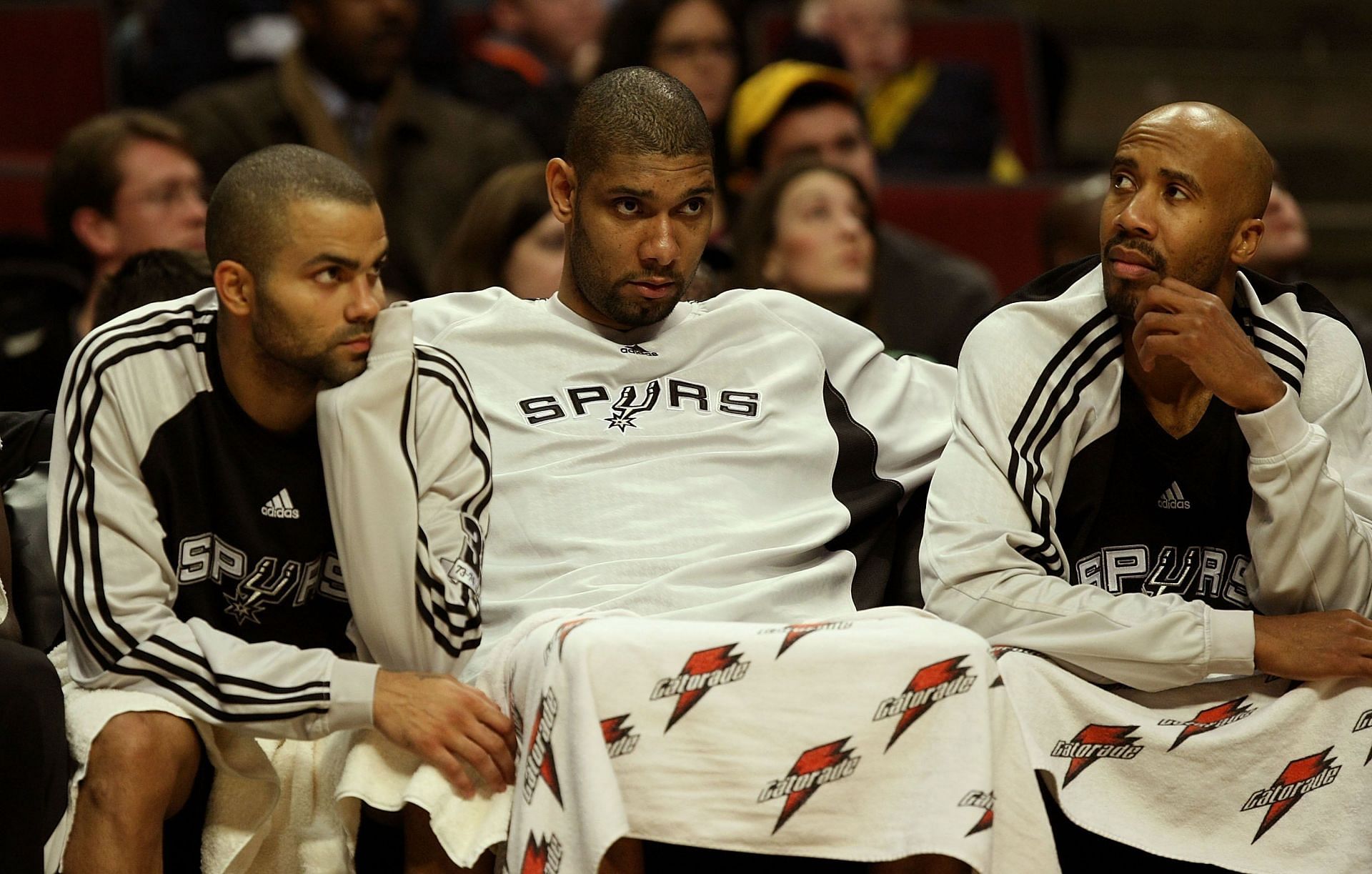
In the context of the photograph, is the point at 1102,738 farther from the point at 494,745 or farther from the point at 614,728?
the point at 494,745

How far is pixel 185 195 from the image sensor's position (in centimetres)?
406

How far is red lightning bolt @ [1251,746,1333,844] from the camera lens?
2.37 m

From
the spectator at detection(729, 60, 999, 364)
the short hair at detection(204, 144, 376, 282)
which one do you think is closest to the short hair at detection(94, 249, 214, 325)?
the short hair at detection(204, 144, 376, 282)

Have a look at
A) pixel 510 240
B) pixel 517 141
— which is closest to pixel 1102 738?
pixel 510 240

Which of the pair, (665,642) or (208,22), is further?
(208,22)

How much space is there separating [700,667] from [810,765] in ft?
0.64

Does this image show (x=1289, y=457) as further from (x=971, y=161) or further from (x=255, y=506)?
(x=971, y=161)

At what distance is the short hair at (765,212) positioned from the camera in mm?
4199

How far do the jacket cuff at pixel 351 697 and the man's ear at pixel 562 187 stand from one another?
0.92 m

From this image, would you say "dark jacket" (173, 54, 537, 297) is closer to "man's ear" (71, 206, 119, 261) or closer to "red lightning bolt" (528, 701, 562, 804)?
"man's ear" (71, 206, 119, 261)

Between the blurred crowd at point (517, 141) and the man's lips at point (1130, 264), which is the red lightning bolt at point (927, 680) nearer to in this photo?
the man's lips at point (1130, 264)

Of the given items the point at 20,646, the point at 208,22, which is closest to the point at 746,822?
the point at 20,646

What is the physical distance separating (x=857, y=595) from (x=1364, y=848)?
840 millimetres

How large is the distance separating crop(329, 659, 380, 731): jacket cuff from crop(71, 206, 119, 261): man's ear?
217cm
